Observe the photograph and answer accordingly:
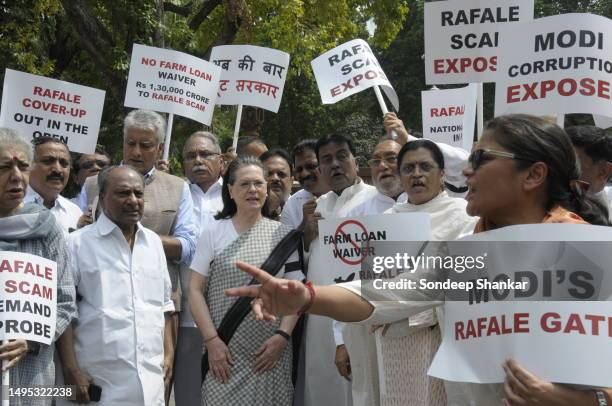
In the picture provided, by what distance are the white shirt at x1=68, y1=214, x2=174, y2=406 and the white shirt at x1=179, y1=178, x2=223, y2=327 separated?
67 cm

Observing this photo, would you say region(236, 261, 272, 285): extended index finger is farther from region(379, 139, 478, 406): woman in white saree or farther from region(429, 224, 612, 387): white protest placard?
region(379, 139, 478, 406): woman in white saree

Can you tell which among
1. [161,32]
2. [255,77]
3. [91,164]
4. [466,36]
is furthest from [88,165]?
[161,32]

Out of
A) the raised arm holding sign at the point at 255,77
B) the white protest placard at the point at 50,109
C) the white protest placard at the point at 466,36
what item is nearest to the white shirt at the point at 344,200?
the white protest placard at the point at 466,36

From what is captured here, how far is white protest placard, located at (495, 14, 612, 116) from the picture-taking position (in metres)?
4.58

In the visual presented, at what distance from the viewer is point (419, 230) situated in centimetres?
360

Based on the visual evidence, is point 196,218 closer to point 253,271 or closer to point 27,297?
point 27,297

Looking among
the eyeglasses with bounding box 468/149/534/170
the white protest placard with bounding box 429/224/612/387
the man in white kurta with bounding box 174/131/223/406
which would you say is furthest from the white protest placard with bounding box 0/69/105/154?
the white protest placard with bounding box 429/224/612/387

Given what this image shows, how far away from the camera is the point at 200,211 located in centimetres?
587

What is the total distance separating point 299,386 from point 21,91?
10.7 feet

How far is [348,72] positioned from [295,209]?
4.33ft

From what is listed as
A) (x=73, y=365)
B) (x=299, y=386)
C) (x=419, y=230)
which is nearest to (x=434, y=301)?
(x=419, y=230)

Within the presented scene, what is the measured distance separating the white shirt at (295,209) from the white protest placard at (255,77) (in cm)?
166

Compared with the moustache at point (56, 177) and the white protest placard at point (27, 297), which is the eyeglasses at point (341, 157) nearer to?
the moustache at point (56, 177)

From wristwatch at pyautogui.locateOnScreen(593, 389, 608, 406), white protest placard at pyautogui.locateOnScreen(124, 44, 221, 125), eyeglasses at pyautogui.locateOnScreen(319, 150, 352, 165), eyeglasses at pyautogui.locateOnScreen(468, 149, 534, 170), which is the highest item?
white protest placard at pyautogui.locateOnScreen(124, 44, 221, 125)
